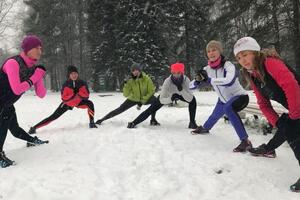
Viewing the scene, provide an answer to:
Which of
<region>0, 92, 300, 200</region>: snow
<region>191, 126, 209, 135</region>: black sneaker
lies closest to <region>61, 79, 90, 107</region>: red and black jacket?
<region>0, 92, 300, 200</region>: snow

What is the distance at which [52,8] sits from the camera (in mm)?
43094

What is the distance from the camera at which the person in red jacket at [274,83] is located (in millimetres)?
4980

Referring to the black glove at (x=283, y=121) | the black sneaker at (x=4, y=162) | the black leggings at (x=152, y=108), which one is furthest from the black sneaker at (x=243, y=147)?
the black sneaker at (x=4, y=162)

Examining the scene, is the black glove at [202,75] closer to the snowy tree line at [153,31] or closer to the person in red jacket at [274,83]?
the person in red jacket at [274,83]

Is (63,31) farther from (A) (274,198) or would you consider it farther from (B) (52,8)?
(A) (274,198)

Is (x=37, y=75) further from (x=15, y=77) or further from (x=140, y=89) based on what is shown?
(x=140, y=89)

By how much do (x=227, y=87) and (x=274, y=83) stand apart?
7.10ft

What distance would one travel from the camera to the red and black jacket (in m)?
9.42

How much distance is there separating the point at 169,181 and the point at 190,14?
2815 centimetres

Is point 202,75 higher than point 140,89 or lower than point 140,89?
higher

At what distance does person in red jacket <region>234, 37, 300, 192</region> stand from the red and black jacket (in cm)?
477

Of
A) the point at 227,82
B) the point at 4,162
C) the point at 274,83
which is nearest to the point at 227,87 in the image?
the point at 227,82

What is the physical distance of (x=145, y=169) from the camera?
598 cm

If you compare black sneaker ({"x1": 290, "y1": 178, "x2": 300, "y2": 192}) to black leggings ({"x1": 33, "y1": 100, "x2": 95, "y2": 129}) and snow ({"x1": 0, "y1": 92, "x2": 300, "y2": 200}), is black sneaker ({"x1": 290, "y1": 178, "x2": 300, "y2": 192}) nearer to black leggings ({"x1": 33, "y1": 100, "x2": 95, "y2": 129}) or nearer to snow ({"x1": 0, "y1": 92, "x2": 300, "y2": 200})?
snow ({"x1": 0, "y1": 92, "x2": 300, "y2": 200})
